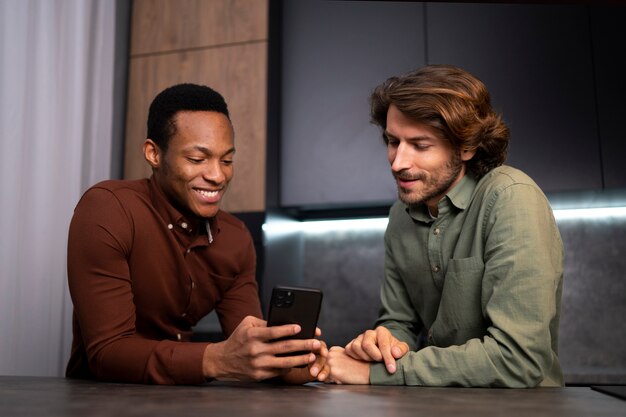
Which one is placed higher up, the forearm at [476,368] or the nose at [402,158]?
the nose at [402,158]

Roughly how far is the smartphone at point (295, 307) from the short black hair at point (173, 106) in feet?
2.04

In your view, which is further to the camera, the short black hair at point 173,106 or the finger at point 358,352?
the short black hair at point 173,106

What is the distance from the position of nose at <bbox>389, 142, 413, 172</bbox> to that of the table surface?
21.4 inches

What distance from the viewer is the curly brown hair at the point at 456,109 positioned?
1.43 m

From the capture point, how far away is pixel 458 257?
1.37m

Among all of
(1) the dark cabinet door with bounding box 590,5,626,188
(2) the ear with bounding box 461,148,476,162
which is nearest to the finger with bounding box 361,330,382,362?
(2) the ear with bounding box 461,148,476,162

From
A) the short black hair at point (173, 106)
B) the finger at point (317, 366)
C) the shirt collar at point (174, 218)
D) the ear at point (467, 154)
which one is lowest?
the finger at point (317, 366)

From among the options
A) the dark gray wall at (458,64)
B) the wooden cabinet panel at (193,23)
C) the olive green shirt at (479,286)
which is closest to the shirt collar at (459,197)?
the olive green shirt at (479,286)

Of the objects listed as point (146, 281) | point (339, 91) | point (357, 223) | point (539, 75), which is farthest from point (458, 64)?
point (146, 281)

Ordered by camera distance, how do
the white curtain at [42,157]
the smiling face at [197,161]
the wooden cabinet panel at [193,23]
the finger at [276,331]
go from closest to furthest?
the finger at [276,331], the smiling face at [197,161], the white curtain at [42,157], the wooden cabinet panel at [193,23]

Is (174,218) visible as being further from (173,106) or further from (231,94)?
(231,94)

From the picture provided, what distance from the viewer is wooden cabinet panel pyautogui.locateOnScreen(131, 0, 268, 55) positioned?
2971mm

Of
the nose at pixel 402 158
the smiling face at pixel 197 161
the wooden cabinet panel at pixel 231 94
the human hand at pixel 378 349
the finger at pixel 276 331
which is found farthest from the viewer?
the wooden cabinet panel at pixel 231 94

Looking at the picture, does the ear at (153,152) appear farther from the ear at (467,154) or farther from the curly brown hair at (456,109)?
the ear at (467,154)
